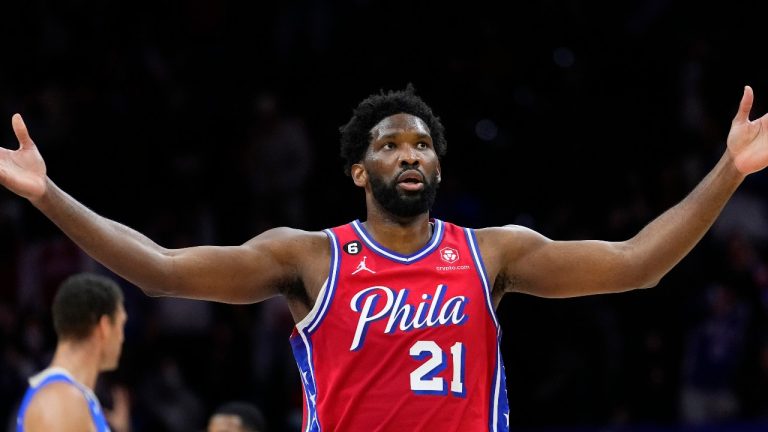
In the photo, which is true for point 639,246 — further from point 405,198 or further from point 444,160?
point 444,160

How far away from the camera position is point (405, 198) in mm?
5484

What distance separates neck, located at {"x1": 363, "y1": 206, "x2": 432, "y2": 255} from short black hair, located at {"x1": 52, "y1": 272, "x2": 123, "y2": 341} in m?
2.12

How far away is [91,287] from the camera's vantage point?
704 cm

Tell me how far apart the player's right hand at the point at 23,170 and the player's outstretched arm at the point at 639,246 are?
2.02 meters

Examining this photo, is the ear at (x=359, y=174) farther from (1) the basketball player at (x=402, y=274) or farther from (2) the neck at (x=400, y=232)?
(2) the neck at (x=400, y=232)

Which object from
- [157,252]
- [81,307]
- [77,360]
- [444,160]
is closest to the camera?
[157,252]

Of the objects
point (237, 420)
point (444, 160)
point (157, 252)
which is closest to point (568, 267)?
point (157, 252)

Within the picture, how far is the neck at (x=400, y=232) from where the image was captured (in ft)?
18.3

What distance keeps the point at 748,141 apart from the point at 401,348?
5.64 ft

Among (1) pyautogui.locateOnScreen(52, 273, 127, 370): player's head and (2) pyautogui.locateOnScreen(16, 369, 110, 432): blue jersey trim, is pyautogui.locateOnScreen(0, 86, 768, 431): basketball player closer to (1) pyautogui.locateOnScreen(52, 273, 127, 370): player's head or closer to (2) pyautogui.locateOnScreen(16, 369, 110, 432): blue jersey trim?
(2) pyautogui.locateOnScreen(16, 369, 110, 432): blue jersey trim

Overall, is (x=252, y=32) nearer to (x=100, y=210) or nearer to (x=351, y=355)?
(x=100, y=210)

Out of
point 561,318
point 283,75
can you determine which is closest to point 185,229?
point 283,75

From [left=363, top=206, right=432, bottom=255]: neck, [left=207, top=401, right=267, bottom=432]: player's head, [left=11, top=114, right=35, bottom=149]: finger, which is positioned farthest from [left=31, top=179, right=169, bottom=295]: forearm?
[left=207, top=401, right=267, bottom=432]: player's head

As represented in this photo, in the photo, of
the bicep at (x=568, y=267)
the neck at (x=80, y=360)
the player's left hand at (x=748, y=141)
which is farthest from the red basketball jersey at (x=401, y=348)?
the neck at (x=80, y=360)
